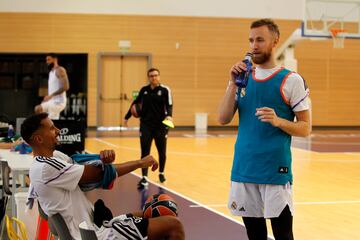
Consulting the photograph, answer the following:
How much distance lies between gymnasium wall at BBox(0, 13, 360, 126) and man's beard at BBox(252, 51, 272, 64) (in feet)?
69.0

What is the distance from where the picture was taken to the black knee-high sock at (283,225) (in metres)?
3.83

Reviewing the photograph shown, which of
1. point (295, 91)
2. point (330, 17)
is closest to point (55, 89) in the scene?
point (295, 91)

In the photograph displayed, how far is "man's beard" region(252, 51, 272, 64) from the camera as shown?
152 inches

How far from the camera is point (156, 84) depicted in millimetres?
10656

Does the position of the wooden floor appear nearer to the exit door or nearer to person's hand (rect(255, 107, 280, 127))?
person's hand (rect(255, 107, 280, 127))

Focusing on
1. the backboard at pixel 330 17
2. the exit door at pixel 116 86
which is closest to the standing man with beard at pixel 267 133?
the backboard at pixel 330 17

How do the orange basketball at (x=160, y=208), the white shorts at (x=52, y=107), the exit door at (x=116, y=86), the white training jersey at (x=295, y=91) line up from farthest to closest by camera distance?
the exit door at (x=116, y=86) < the white shorts at (x=52, y=107) < the orange basketball at (x=160, y=208) < the white training jersey at (x=295, y=91)

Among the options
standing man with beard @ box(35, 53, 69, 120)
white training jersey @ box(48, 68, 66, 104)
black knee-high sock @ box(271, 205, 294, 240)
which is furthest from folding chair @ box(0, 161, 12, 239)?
white training jersey @ box(48, 68, 66, 104)

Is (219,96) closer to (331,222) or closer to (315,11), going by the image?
(315,11)

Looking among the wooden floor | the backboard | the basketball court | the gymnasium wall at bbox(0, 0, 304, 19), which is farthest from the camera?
the gymnasium wall at bbox(0, 0, 304, 19)

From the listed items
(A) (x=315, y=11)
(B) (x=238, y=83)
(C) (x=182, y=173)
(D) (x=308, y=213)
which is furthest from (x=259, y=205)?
(A) (x=315, y=11)

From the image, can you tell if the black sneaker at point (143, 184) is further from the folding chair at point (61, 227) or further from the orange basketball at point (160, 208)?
the folding chair at point (61, 227)

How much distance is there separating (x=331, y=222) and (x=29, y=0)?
19.3 meters

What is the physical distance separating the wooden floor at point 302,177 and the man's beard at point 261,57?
3.26 m
